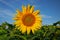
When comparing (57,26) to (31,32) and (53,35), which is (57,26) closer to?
(53,35)

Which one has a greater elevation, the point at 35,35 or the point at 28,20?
the point at 28,20

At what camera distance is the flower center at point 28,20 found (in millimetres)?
1606

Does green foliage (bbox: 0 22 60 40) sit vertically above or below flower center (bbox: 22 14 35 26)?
below

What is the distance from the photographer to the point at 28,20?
5.33 ft

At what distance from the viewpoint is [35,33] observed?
166 cm

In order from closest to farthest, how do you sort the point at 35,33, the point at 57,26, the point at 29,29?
1. the point at 29,29
2. the point at 35,33
3. the point at 57,26

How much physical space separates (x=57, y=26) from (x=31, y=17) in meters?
0.34

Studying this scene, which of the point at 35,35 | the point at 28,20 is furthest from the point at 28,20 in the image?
the point at 35,35

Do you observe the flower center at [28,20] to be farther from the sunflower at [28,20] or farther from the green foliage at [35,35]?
the green foliage at [35,35]

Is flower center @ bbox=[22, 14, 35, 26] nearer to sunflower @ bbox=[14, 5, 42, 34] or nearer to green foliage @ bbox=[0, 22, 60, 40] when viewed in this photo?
sunflower @ bbox=[14, 5, 42, 34]

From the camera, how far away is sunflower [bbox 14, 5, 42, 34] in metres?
1.58

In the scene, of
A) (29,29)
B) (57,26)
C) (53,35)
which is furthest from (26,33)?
(57,26)

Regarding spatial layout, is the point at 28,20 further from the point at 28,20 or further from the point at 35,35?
the point at 35,35

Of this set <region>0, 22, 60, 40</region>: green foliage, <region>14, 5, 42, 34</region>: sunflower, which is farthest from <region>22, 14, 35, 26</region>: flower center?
<region>0, 22, 60, 40</region>: green foliage
